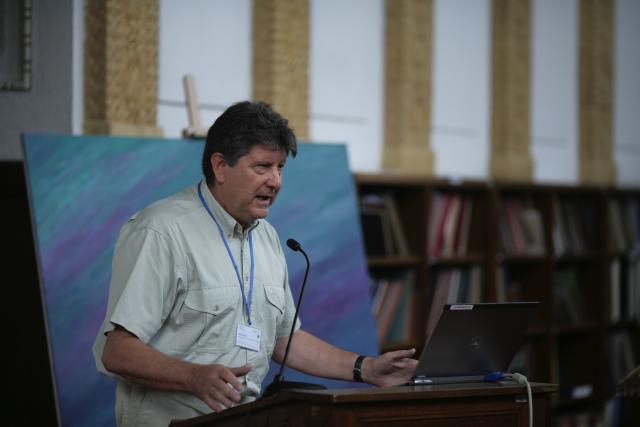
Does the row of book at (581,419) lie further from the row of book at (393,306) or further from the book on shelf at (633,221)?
the row of book at (393,306)

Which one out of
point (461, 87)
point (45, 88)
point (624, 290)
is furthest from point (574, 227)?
point (45, 88)

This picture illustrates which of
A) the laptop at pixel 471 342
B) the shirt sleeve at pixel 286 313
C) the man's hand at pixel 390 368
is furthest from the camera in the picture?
the shirt sleeve at pixel 286 313

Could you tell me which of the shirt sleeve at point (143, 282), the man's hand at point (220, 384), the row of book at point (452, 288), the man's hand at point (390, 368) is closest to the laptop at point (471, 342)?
the man's hand at point (390, 368)

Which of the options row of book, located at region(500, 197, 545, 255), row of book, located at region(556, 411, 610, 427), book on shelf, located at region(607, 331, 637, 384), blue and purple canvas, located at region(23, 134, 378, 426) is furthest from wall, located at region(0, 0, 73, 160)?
book on shelf, located at region(607, 331, 637, 384)

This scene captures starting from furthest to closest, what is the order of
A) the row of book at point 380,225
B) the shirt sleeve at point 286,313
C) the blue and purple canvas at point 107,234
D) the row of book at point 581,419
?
the row of book at point 581,419 → the row of book at point 380,225 → the blue and purple canvas at point 107,234 → the shirt sleeve at point 286,313

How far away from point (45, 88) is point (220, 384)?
8.32 feet

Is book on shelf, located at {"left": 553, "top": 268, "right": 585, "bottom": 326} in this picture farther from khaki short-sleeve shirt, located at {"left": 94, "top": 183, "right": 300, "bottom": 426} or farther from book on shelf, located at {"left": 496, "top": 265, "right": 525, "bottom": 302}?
khaki short-sleeve shirt, located at {"left": 94, "top": 183, "right": 300, "bottom": 426}

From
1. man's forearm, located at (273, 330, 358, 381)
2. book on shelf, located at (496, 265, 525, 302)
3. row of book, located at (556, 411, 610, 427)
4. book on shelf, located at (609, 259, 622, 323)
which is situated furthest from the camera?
book on shelf, located at (609, 259, 622, 323)

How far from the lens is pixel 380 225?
5867 mm

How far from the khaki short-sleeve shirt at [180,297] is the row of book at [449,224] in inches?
125

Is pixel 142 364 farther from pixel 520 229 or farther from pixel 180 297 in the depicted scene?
pixel 520 229

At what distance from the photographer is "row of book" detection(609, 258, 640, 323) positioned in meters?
7.44

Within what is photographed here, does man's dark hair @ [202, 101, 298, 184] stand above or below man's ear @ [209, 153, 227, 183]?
above

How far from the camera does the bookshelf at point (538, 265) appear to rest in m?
6.07
